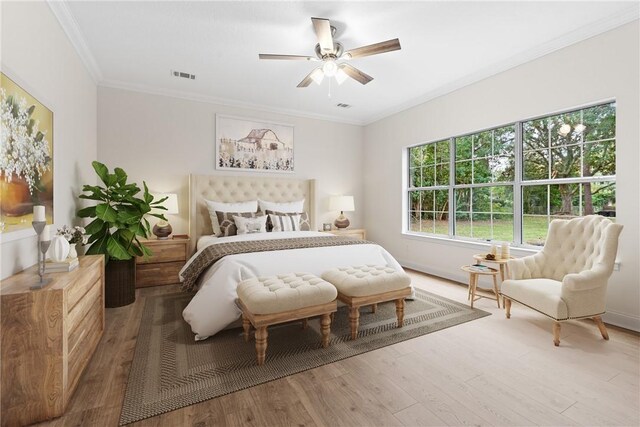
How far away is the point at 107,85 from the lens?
13.0ft

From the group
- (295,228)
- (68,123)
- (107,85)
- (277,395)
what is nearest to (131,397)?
(277,395)

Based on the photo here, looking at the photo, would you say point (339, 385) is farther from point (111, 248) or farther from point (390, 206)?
point (390, 206)

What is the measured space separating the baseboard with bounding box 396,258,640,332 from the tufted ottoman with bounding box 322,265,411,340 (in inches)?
74.6

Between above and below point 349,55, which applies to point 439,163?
below

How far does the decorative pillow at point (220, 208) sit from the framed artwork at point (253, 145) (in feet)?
2.26

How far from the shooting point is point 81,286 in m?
1.93

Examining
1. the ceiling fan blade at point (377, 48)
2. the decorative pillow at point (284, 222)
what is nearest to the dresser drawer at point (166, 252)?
the decorative pillow at point (284, 222)

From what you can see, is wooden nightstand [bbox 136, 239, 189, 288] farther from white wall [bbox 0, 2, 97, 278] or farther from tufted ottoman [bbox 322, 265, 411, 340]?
tufted ottoman [bbox 322, 265, 411, 340]

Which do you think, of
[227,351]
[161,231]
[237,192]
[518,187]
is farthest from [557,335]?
[161,231]

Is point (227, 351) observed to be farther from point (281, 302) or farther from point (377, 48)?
point (377, 48)

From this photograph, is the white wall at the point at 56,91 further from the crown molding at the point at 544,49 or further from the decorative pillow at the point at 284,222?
the crown molding at the point at 544,49

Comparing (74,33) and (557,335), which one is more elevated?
(74,33)

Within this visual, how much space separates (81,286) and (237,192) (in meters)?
2.91

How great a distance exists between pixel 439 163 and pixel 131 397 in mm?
4562
